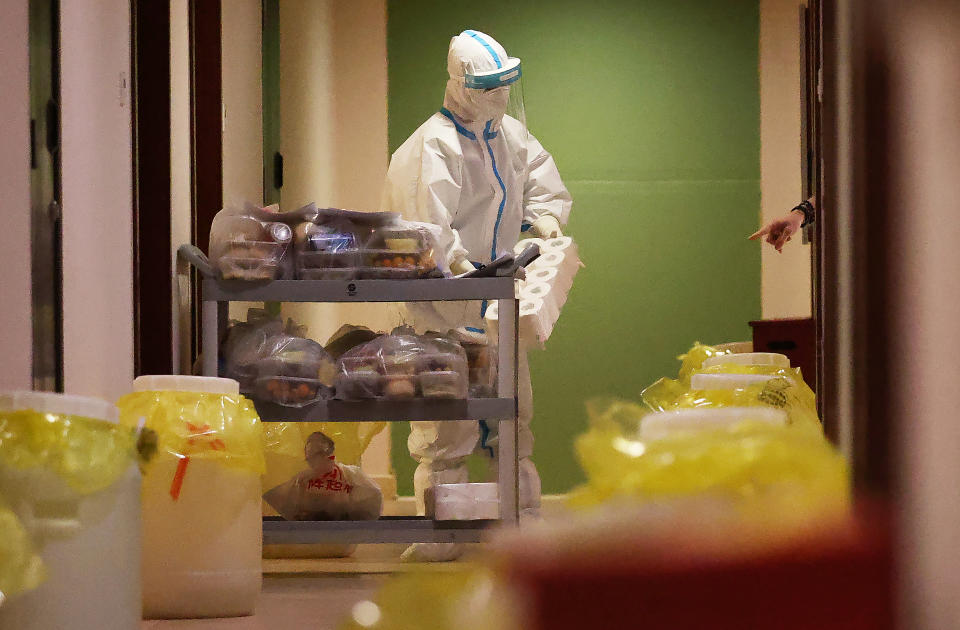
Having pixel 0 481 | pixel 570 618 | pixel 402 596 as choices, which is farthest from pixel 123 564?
pixel 570 618

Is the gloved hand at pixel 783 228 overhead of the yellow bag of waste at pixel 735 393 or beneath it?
overhead

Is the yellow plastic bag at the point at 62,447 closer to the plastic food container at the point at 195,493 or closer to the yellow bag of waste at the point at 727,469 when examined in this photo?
the plastic food container at the point at 195,493

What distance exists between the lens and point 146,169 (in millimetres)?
2992

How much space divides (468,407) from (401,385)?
0.53 ft

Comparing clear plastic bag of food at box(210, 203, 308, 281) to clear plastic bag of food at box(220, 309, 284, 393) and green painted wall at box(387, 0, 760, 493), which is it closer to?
clear plastic bag of food at box(220, 309, 284, 393)

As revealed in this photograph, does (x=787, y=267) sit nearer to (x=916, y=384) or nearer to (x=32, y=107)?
(x=32, y=107)

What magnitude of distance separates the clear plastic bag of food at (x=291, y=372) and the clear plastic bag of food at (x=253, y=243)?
0.52 feet

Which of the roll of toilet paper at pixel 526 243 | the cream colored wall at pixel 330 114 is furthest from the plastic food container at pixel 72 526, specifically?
the cream colored wall at pixel 330 114

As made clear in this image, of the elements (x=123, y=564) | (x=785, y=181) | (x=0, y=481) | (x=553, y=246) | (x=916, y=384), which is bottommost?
(x=123, y=564)

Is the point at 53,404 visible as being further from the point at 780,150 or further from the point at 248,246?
the point at 780,150

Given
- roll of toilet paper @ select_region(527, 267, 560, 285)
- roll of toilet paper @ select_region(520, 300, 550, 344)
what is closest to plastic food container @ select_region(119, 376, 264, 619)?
roll of toilet paper @ select_region(520, 300, 550, 344)

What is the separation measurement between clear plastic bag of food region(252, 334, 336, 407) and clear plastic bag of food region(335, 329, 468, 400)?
0.04m

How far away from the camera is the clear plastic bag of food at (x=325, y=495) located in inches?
116

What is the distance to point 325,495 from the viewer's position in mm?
2943
